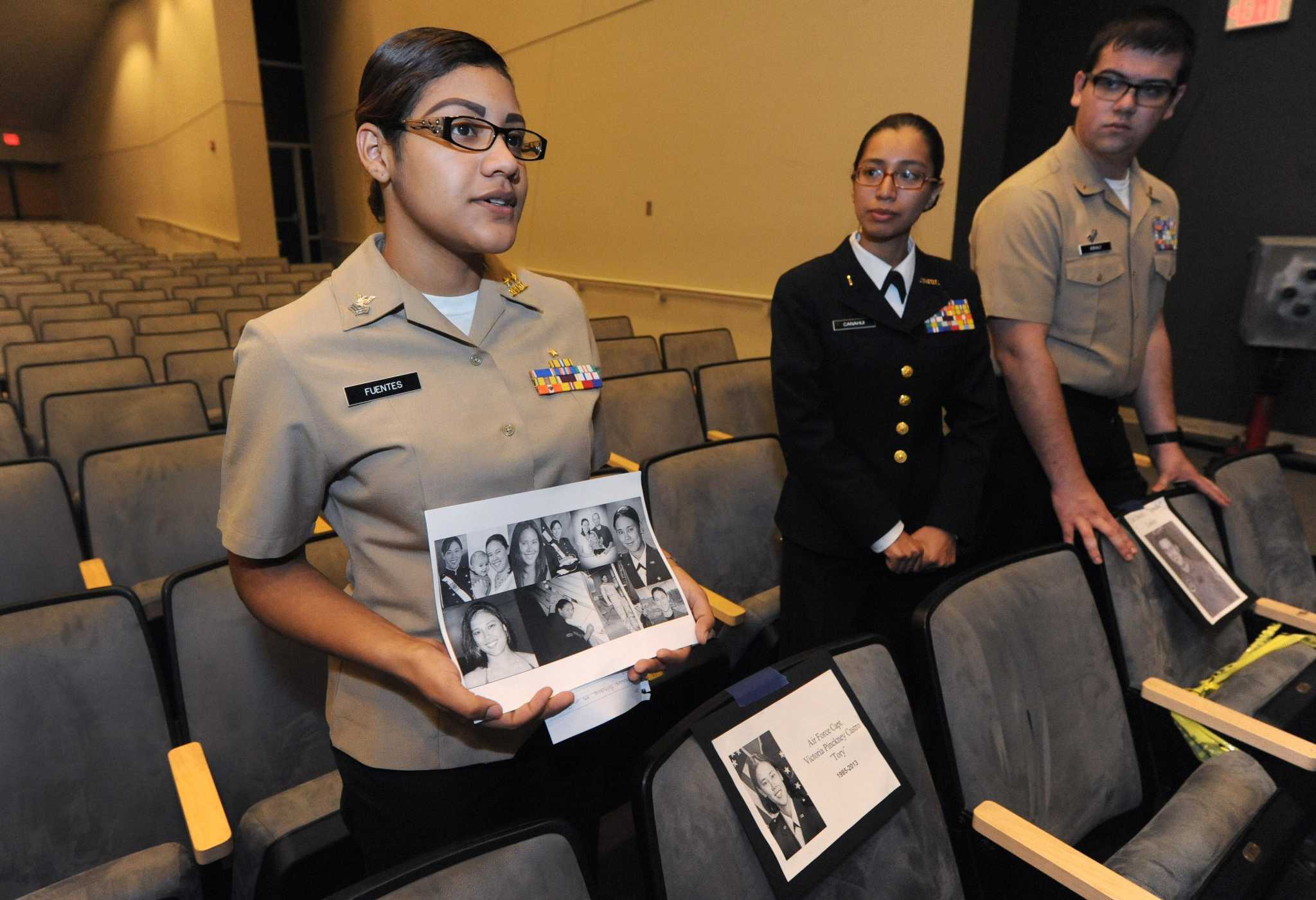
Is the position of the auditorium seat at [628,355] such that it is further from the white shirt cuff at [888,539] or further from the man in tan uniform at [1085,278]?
the white shirt cuff at [888,539]

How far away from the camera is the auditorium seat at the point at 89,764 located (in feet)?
3.82

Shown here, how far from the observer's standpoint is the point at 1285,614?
1.75m

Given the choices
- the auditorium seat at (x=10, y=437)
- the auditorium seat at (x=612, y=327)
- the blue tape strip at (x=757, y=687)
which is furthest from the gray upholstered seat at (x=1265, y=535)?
the auditorium seat at (x=10, y=437)

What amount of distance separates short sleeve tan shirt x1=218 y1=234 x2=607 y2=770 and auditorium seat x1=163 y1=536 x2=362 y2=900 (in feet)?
1.80

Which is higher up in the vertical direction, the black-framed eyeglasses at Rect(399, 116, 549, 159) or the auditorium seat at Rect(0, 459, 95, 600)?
the black-framed eyeglasses at Rect(399, 116, 549, 159)

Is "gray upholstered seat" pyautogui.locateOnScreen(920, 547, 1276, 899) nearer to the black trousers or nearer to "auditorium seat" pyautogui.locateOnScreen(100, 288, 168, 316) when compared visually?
the black trousers

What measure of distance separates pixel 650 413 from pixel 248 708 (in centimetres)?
181

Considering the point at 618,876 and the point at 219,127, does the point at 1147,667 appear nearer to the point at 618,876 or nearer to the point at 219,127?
the point at 618,876

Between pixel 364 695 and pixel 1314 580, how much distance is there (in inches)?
90.3

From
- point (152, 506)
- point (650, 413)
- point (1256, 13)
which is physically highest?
point (1256, 13)

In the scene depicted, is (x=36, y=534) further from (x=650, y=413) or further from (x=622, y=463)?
(x=650, y=413)

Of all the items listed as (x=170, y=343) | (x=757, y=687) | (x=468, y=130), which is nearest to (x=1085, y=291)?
(x=757, y=687)

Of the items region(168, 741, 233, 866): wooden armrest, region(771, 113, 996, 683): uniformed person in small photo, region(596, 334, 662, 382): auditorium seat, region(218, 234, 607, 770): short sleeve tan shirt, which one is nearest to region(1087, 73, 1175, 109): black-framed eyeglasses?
region(771, 113, 996, 683): uniformed person in small photo

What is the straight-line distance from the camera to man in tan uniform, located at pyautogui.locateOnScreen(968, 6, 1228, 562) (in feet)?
5.26
